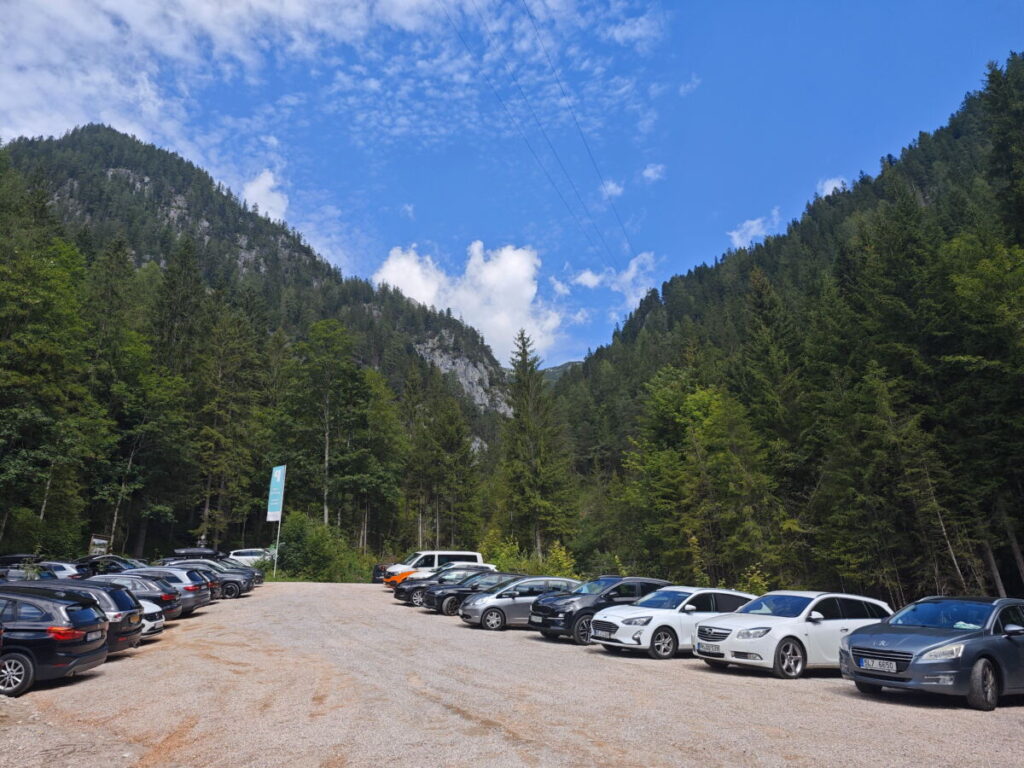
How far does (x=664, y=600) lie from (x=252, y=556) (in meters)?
38.2

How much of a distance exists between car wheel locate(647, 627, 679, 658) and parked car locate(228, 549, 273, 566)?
36.0m

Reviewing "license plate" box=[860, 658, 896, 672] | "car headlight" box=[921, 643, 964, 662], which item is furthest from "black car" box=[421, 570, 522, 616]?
"car headlight" box=[921, 643, 964, 662]

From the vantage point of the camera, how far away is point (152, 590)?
17703 millimetres

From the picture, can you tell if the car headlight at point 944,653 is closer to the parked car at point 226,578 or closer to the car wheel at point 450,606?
the car wheel at point 450,606

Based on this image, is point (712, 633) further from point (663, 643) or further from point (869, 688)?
point (869, 688)

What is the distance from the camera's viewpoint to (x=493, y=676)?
10.7 meters

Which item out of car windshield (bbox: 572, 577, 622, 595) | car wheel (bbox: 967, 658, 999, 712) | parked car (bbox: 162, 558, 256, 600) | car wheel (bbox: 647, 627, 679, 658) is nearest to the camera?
car wheel (bbox: 967, 658, 999, 712)

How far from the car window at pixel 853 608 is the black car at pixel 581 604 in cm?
480

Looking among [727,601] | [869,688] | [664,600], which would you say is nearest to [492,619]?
[664,600]

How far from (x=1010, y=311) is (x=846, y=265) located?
1720 inches

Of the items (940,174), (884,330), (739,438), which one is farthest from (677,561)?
(940,174)

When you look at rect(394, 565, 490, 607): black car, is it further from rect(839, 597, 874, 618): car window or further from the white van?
rect(839, 597, 874, 618): car window

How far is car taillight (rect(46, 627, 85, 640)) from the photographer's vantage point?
10.1m

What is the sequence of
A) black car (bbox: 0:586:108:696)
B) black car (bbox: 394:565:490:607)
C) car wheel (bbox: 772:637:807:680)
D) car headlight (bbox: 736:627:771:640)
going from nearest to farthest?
black car (bbox: 0:586:108:696)
car wheel (bbox: 772:637:807:680)
car headlight (bbox: 736:627:771:640)
black car (bbox: 394:565:490:607)
